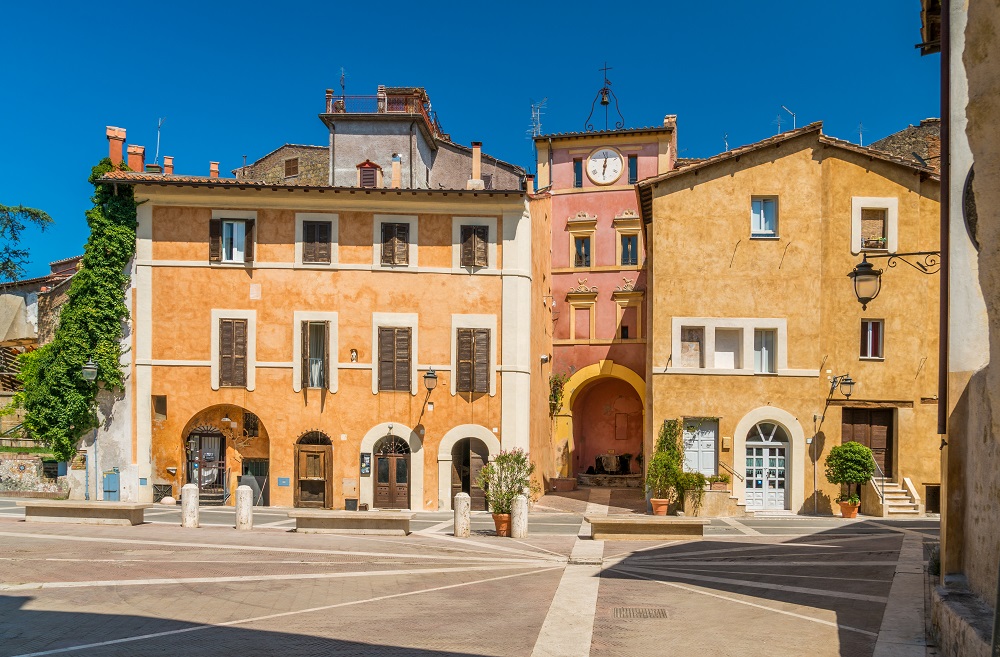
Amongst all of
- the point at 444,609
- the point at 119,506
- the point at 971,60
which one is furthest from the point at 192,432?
the point at 971,60

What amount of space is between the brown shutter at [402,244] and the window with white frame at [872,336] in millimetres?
13936

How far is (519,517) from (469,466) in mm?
7227

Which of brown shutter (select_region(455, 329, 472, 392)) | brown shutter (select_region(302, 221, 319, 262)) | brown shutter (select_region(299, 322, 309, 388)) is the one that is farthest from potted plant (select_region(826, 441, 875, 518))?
brown shutter (select_region(302, 221, 319, 262))

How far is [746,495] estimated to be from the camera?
25156 millimetres

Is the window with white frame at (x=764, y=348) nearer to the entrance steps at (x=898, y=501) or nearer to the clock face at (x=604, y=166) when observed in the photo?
the entrance steps at (x=898, y=501)

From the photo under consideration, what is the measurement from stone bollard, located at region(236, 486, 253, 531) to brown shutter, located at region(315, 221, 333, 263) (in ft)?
28.7

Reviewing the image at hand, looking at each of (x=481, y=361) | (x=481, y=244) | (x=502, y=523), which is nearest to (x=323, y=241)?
(x=481, y=244)

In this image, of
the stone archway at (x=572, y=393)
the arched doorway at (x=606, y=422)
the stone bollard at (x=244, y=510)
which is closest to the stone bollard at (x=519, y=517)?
the stone bollard at (x=244, y=510)

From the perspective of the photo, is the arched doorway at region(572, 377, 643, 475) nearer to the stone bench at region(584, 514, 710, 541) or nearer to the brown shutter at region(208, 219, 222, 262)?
the brown shutter at region(208, 219, 222, 262)

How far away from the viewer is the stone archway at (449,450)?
25766 mm

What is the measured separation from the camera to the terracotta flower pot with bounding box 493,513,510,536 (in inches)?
755

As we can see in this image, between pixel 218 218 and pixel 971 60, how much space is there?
76.5 ft

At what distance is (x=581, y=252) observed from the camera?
126ft

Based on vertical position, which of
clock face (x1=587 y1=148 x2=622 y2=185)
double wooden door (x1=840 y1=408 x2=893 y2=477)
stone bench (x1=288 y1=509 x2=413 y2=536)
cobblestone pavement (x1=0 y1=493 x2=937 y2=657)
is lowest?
stone bench (x1=288 y1=509 x2=413 y2=536)
